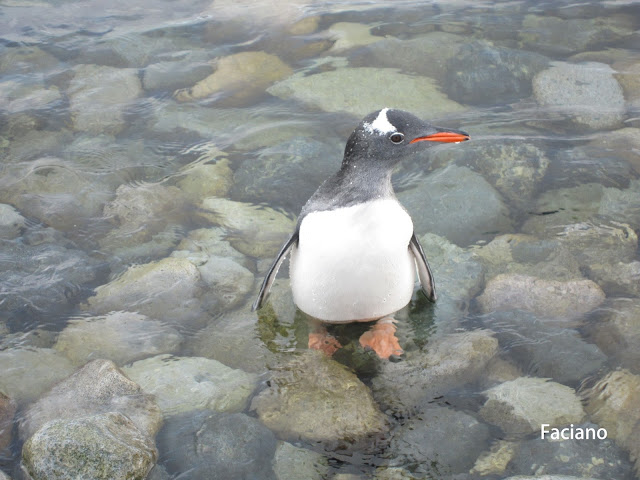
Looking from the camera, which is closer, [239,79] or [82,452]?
[82,452]

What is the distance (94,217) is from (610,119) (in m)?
5.21

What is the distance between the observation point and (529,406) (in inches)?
157

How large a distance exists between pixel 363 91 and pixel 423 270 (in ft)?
11.2

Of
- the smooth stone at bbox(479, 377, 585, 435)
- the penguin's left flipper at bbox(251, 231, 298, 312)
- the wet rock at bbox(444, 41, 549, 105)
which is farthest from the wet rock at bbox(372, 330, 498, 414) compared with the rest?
the wet rock at bbox(444, 41, 549, 105)

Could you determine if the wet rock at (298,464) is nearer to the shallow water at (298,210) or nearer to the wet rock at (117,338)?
the shallow water at (298,210)

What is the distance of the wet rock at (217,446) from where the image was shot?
3.67m

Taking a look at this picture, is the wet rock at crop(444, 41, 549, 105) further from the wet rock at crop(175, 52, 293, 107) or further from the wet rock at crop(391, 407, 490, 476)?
the wet rock at crop(391, 407, 490, 476)

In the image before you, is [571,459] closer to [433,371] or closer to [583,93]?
[433,371]

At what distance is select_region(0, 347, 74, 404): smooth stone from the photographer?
4113 millimetres

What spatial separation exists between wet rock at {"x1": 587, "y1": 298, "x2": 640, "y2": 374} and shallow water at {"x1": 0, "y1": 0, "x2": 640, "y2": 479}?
0.02 metres

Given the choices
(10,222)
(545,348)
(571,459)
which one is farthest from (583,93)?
(10,222)

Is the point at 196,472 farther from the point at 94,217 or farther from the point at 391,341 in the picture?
the point at 94,217

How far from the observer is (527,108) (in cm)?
735

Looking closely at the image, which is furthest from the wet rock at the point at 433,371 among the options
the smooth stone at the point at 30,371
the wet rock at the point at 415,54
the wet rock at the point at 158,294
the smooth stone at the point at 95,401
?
the wet rock at the point at 415,54
